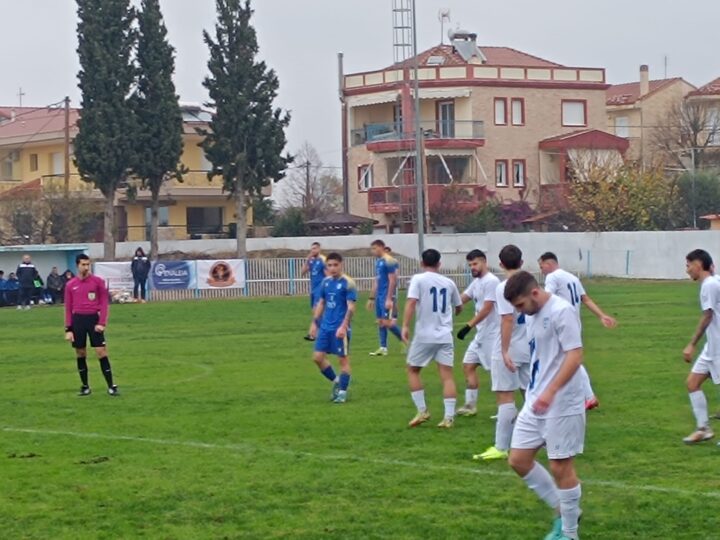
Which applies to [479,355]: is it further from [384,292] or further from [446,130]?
[446,130]

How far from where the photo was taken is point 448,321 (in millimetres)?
14438

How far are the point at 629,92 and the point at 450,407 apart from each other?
8965 centimetres

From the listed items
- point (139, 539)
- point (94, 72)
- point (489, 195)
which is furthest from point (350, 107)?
point (139, 539)

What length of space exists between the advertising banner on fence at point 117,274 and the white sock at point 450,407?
117ft

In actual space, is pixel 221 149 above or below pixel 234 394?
above

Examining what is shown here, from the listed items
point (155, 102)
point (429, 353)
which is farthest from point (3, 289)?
point (429, 353)

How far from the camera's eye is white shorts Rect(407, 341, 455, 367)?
14.3 meters

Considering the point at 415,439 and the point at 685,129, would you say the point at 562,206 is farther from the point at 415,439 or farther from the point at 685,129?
the point at 415,439

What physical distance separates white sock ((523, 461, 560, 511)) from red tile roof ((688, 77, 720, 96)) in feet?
294

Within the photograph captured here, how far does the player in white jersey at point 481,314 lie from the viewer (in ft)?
46.6

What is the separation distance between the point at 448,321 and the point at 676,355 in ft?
31.5

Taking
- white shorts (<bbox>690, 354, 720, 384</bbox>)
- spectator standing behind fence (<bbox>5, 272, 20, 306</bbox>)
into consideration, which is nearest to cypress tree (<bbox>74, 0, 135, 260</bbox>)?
spectator standing behind fence (<bbox>5, 272, 20, 306</bbox>)

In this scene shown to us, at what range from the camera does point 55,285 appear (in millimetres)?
47875

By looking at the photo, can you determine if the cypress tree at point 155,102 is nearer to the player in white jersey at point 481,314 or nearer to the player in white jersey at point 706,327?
the player in white jersey at point 481,314
